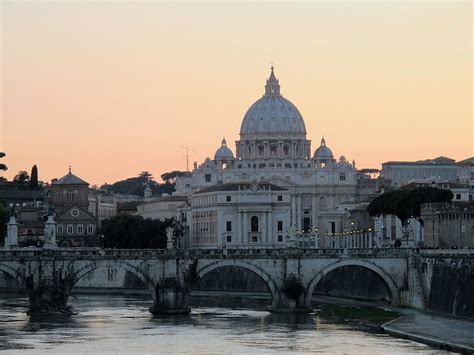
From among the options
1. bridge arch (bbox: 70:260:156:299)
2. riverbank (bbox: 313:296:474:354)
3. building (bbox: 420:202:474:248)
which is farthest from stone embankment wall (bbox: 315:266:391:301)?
bridge arch (bbox: 70:260:156:299)

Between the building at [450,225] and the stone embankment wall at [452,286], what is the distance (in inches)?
1075

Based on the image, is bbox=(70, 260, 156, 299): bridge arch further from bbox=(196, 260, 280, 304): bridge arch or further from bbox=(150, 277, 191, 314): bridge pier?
bbox=(196, 260, 280, 304): bridge arch

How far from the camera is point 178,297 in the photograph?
13200cm

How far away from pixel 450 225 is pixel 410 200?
1837cm

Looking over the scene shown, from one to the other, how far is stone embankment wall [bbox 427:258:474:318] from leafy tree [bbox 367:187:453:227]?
44.8 m

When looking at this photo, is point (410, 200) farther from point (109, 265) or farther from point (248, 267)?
point (109, 265)

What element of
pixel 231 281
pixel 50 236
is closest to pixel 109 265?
pixel 50 236

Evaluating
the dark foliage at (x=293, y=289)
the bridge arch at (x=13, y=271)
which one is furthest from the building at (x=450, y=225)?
the bridge arch at (x=13, y=271)

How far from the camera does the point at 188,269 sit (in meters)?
133

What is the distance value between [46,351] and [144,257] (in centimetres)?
2890

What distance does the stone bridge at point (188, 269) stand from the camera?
13162 centimetres

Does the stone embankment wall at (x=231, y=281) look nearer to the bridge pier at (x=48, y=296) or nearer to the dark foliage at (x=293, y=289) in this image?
the dark foliage at (x=293, y=289)

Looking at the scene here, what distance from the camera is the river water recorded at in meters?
106

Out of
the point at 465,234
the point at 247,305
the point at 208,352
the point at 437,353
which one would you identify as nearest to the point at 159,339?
the point at 208,352
